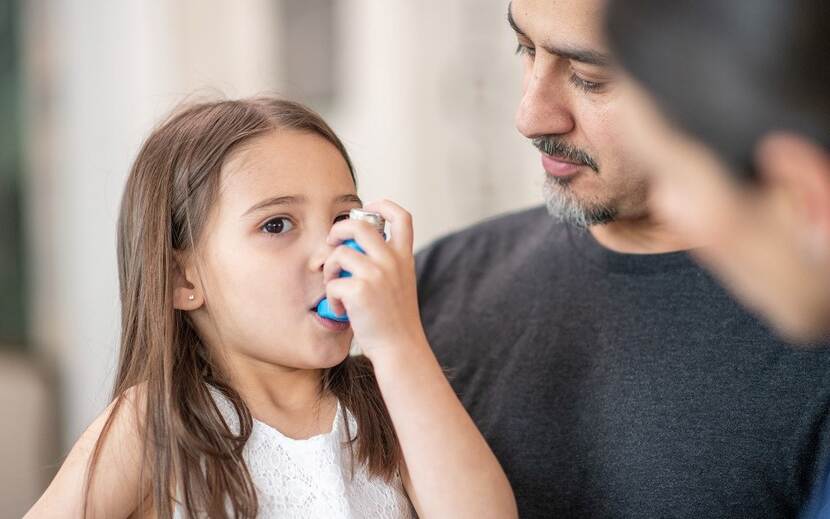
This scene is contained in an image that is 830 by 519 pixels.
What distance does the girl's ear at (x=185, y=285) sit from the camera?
→ 1.40 meters

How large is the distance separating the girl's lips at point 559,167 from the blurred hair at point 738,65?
2.52 feet

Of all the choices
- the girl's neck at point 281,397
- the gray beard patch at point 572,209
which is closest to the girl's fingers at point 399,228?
the girl's neck at point 281,397

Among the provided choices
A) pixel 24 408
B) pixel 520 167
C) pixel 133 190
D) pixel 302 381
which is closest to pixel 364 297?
pixel 302 381

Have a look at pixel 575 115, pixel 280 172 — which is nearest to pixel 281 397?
pixel 280 172

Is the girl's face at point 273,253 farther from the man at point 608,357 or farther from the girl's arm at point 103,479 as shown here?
the man at point 608,357

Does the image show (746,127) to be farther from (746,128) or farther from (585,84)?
(585,84)

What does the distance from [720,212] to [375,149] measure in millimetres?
3185

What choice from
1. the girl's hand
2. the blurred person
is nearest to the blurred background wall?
the girl's hand

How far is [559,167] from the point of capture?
1596 millimetres

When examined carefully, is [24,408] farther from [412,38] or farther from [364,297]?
[412,38]

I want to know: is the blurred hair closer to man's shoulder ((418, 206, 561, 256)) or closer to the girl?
the girl

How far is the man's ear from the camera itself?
2.51 ft

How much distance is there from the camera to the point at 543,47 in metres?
1.52

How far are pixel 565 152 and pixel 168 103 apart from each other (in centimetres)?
239
